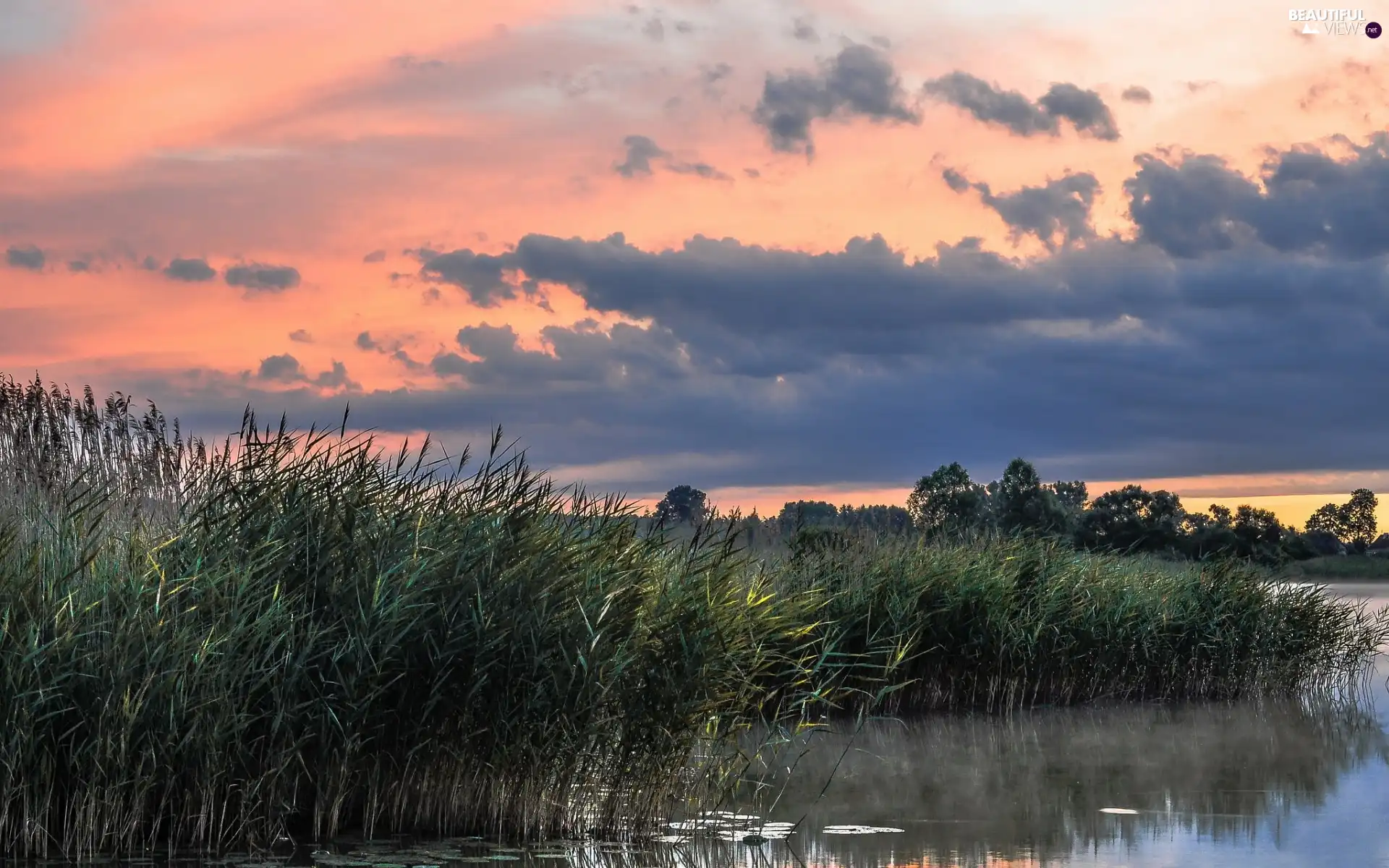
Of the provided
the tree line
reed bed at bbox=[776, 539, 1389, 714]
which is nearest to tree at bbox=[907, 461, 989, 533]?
the tree line

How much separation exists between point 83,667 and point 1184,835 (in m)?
7.19

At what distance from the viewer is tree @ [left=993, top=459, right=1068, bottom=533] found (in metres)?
42.7

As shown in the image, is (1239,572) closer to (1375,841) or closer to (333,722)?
(1375,841)

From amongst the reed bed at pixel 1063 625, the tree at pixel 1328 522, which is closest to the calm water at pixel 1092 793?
the reed bed at pixel 1063 625

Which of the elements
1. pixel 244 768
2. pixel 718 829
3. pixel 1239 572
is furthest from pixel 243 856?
pixel 1239 572

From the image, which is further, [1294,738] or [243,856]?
[1294,738]

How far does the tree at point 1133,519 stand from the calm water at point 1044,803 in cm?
2919

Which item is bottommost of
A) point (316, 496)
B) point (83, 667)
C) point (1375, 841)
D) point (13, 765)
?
point (1375, 841)

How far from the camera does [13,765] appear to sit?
274 inches

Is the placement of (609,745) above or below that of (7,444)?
below

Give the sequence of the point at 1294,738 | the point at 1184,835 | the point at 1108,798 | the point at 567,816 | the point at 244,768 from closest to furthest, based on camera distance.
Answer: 1. the point at 244,768
2. the point at 567,816
3. the point at 1184,835
4. the point at 1108,798
5. the point at 1294,738

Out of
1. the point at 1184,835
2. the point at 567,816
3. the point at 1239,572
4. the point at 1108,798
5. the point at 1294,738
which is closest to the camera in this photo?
the point at 567,816

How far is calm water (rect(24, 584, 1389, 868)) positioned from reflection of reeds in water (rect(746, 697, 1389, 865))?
0.03m

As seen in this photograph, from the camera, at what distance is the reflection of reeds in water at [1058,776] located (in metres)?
9.30
